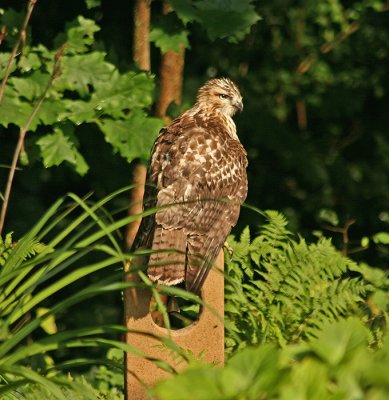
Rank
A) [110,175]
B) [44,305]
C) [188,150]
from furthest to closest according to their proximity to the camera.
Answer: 1. [44,305]
2. [110,175]
3. [188,150]

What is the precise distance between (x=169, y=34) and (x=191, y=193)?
1410mm

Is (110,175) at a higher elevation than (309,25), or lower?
lower

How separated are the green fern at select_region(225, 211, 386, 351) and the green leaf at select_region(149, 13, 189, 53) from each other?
1558 millimetres

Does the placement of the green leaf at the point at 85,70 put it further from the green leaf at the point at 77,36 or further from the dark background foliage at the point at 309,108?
the dark background foliage at the point at 309,108

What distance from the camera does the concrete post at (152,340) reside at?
4.36m

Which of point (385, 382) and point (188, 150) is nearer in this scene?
point (385, 382)

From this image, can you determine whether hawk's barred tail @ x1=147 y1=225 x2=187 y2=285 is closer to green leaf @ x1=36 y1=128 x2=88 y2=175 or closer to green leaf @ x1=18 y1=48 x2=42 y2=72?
green leaf @ x1=36 y1=128 x2=88 y2=175

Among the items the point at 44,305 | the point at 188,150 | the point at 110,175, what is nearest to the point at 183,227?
the point at 188,150

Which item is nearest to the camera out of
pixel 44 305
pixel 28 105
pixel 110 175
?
pixel 28 105

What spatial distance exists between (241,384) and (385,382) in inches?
13.3

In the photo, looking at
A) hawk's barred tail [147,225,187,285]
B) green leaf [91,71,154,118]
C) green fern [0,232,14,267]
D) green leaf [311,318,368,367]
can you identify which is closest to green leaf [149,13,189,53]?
green leaf [91,71,154,118]

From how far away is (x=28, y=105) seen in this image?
6.05 m

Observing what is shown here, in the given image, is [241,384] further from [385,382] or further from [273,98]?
[273,98]

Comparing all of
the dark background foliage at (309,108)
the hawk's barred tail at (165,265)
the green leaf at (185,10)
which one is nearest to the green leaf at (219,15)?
the green leaf at (185,10)
